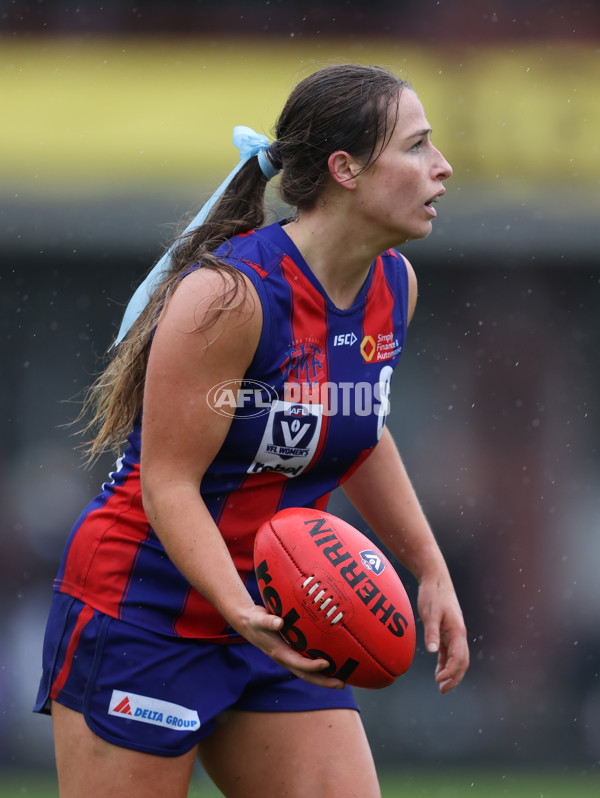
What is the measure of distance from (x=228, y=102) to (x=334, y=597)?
5.21 m

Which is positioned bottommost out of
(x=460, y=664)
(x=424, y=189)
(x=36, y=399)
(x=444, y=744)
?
(x=444, y=744)

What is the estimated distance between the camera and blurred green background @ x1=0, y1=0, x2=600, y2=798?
6805 mm

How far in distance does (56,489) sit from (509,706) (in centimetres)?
299

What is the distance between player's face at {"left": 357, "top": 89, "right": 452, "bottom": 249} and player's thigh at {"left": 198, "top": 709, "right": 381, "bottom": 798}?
112 centimetres

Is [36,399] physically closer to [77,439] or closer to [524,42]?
[77,439]

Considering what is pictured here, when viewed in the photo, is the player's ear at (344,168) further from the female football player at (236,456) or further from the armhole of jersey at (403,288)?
the armhole of jersey at (403,288)

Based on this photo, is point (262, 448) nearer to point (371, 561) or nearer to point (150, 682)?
point (371, 561)

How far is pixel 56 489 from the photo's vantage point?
6.81 metres

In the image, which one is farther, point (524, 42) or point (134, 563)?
point (524, 42)

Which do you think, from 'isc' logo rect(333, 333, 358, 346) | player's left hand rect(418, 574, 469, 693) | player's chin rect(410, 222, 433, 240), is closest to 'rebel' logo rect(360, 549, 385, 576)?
player's left hand rect(418, 574, 469, 693)

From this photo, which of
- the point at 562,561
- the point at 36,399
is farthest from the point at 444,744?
the point at 36,399

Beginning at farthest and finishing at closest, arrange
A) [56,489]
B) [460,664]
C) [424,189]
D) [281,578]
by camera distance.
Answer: [56,489], [460,664], [424,189], [281,578]

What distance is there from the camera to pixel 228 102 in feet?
23.0

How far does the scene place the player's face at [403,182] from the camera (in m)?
2.52
